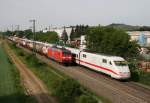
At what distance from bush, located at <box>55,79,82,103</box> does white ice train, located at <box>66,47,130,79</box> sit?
9.74 metres

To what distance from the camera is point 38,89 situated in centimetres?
2794

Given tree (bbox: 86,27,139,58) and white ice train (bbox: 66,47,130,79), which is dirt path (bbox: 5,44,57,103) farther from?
tree (bbox: 86,27,139,58)

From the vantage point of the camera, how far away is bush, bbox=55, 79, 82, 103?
21.9 m

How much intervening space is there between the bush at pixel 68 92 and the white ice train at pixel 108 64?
9741mm

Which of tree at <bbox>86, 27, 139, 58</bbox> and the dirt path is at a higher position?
tree at <bbox>86, 27, 139, 58</bbox>

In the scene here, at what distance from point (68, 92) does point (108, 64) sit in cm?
1217

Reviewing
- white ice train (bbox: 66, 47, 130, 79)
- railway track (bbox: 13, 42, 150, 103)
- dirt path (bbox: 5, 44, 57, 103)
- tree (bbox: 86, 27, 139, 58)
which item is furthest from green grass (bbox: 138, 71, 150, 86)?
tree (bbox: 86, 27, 139, 58)

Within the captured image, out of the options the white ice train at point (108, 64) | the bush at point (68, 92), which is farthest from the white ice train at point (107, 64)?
the bush at point (68, 92)

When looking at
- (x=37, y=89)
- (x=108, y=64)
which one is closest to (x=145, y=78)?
(x=108, y=64)

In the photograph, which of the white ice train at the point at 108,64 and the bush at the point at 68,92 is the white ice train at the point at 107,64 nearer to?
the white ice train at the point at 108,64

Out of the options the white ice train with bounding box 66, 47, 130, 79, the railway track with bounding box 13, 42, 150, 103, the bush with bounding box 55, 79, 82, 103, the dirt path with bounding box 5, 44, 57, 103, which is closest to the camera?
the bush with bounding box 55, 79, 82, 103

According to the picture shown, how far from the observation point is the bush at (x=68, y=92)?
2191 centimetres

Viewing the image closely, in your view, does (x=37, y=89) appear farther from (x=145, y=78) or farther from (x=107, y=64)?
(x=145, y=78)

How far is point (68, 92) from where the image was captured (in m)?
22.2
